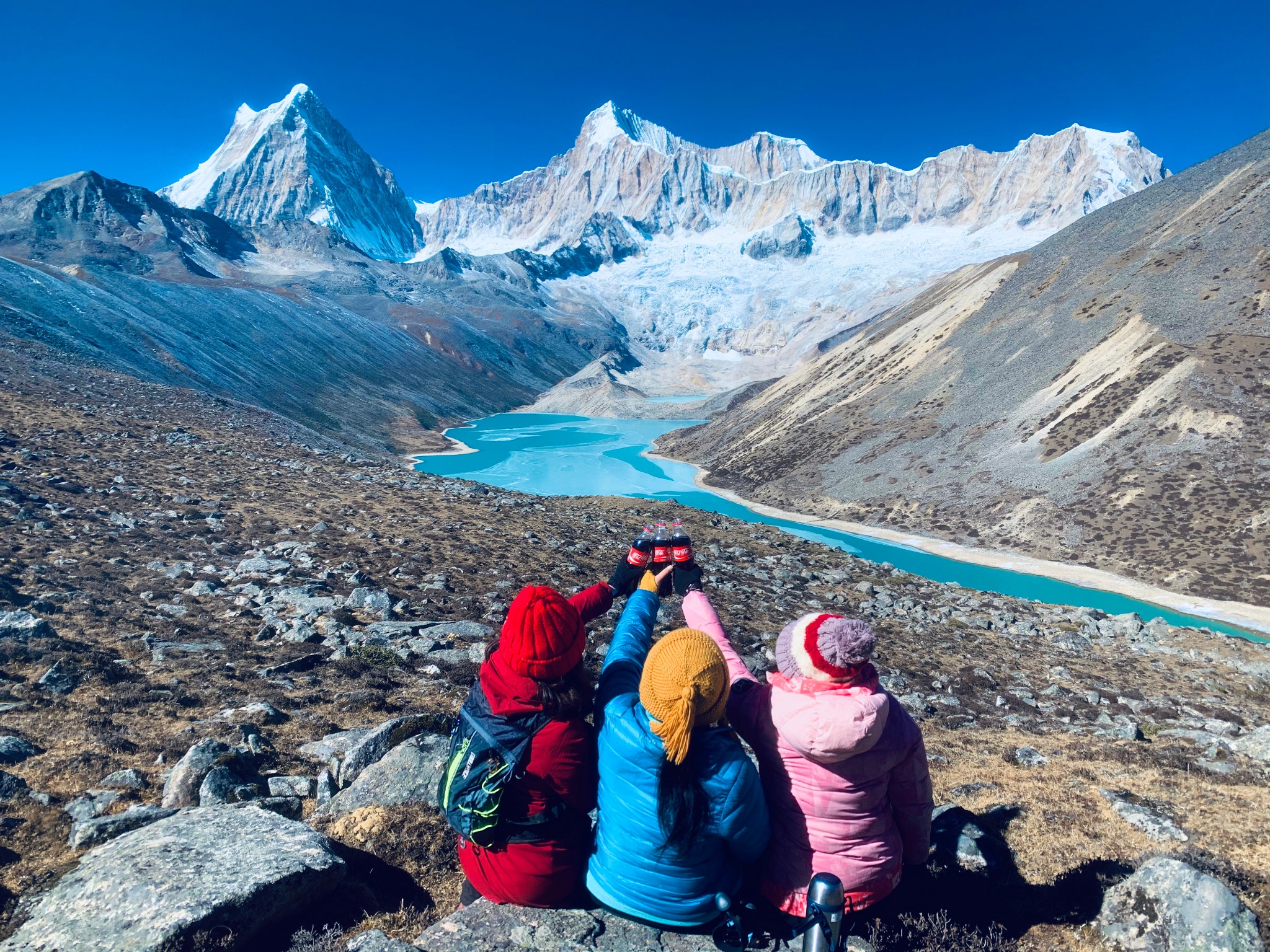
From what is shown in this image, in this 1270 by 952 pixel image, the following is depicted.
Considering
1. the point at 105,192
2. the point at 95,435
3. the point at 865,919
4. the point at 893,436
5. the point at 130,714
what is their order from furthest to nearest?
the point at 105,192, the point at 893,436, the point at 95,435, the point at 130,714, the point at 865,919

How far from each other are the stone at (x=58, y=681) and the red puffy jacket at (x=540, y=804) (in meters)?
7.52

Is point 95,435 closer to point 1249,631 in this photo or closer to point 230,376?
point 1249,631

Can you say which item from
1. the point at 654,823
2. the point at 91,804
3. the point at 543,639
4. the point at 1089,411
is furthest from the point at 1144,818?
the point at 1089,411

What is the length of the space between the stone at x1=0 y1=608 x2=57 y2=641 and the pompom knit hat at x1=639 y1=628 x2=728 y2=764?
11072 mm

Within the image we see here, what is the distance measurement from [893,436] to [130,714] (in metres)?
64.5

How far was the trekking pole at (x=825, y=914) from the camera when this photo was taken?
3.40 meters

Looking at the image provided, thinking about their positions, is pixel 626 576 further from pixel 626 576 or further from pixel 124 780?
pixel 124 780

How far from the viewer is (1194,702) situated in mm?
15875

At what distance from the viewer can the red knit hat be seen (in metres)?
3.79

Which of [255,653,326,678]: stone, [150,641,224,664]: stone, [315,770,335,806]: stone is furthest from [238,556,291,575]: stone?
[315,770,335,806]: stone

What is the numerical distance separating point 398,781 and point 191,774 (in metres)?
1.96

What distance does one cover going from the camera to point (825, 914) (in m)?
3.45

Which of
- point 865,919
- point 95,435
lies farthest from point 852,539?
point 865,919

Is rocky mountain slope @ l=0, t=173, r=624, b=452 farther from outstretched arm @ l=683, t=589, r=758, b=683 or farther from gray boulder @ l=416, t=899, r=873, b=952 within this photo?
outstretched arm @ l=683, t=589, r=758, b=683
